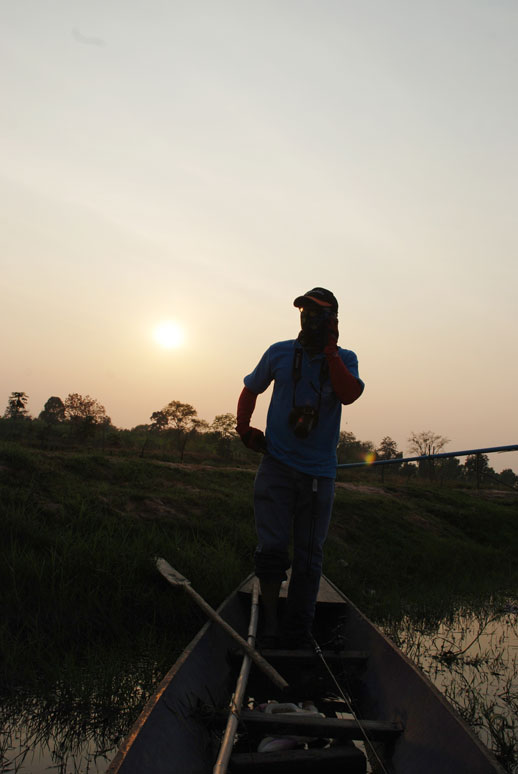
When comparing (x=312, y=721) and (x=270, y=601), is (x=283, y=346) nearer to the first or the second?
(x=270, y=601)

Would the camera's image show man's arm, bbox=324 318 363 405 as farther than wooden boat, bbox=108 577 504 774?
Yes

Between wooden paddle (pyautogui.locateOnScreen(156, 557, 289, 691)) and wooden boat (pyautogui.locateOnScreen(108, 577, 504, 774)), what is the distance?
0.11 metres

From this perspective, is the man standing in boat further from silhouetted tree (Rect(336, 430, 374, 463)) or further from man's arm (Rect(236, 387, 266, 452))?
silhouetted tree (Rect(336, 430, 374, 463))

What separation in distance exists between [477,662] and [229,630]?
2.36m

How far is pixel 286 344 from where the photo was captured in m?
4.03

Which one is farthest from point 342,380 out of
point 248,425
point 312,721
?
point 312,721

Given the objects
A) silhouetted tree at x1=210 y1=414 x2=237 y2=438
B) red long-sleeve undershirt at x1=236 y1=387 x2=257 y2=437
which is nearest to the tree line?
silhouetted tree at x1=210 y1=414 x2=237 y2=438

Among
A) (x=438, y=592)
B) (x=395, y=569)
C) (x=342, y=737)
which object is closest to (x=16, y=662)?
(x=342, y=737)

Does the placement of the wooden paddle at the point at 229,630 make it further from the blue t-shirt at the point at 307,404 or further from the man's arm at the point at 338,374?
the man's arm at the point at 338,374

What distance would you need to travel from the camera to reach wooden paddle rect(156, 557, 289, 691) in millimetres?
2668

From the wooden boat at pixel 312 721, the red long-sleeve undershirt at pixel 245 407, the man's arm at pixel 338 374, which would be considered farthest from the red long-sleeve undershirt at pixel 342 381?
the wooden boat at pixel 312 721

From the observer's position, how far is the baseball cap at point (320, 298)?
3752mm

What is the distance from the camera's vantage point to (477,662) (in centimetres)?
408

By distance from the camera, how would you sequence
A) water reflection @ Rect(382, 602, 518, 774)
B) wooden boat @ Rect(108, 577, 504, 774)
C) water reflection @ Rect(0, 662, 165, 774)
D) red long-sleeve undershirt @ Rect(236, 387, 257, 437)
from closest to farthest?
wooden boat @ Rect(108, 577, 504, 774)
water reflection @ Rect(0, 662, 165, 774)
water reflection @ Rect(382, 602, 518, 774)
red long-sleeve undershirt @ Rect(236, 387, 257, 437)
